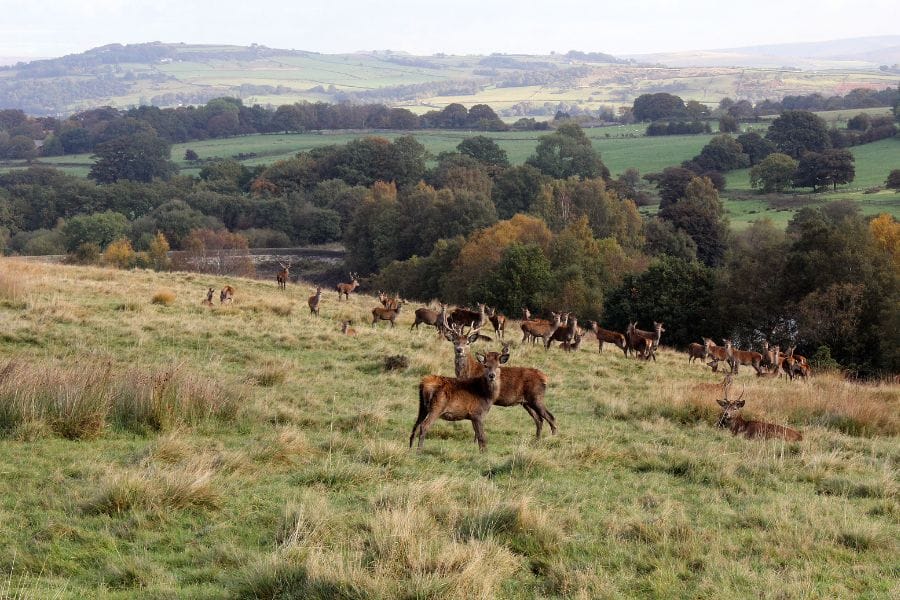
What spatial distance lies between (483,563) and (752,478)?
496 cm

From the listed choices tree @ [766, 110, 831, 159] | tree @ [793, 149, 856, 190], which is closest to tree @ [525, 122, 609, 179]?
tree @ [766, 110, 831, 159]

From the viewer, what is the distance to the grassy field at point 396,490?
6244 mm

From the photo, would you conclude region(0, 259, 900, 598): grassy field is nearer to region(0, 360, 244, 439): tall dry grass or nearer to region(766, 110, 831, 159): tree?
region(0, 360, 244, 439): tall dry grass

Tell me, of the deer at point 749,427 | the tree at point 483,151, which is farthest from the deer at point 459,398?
the tree at point 483,151

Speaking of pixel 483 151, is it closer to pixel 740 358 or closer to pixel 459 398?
pixel 740 358

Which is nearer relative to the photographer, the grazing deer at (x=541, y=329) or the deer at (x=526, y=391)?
the deer at (x=526, y=391)

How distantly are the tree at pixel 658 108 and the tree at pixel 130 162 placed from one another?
9111cm

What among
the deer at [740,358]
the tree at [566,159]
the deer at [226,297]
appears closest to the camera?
the deer at [740,358]

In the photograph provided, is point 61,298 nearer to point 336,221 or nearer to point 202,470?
point 202,470

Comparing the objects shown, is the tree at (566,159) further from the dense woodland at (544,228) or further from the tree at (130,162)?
the tree at (130,162)

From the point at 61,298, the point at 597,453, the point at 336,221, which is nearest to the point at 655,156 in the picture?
the point at 336,221

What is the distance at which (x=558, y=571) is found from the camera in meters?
6.40

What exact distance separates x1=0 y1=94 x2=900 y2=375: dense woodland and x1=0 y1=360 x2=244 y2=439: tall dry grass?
86.3 feet

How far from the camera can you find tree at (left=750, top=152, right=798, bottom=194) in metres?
92.6
